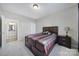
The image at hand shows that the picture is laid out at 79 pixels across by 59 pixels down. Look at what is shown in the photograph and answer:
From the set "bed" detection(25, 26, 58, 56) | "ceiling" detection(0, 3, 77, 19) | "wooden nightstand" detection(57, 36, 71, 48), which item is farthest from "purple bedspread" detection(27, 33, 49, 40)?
"ceiling" detection(0, 3, 77, 19)

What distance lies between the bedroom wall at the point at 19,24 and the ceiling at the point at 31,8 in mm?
98

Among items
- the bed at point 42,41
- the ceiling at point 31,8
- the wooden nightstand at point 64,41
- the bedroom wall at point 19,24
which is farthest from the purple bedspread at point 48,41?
the ceiling at point 31,8

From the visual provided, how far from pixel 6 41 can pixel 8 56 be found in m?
0.33

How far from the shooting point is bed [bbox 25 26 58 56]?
5.16ft

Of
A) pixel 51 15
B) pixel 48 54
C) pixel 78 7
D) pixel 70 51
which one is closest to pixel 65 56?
pixel 70 51

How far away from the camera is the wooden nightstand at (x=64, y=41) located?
1675 millimetres

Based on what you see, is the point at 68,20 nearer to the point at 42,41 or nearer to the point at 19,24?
the point at 42,41

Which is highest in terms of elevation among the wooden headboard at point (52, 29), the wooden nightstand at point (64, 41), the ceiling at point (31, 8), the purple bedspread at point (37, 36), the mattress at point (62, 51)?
the ceiling at point (31, 8)

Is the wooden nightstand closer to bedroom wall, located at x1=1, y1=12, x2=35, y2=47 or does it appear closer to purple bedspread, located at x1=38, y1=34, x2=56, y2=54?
purple bedspread, located at x1=38, y1=34, x2=56, y2=54

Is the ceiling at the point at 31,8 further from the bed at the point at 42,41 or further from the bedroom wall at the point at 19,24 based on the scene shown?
the bed at the point at 42,41

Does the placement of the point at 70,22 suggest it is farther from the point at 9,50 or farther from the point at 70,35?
the point at 9,50

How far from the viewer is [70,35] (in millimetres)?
1658

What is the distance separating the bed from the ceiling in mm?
408

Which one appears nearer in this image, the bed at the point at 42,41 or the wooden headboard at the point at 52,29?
the bed at the point at 42,41
